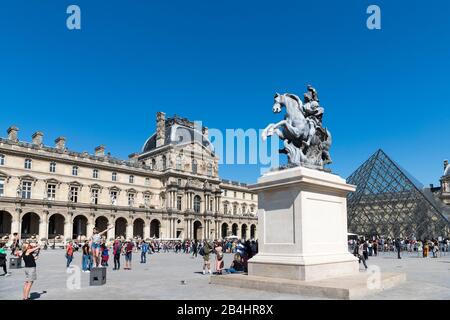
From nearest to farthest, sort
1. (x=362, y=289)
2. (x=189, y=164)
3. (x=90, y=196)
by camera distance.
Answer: (x=362, y=289) → (x=90, y=196) → (x=189, y=164)

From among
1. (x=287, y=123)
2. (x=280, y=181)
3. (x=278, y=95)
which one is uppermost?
(x=278, y=95)

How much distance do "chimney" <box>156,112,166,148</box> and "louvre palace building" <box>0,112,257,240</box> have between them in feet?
0.57

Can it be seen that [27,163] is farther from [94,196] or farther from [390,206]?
[390,206]

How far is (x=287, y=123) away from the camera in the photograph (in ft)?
32.8

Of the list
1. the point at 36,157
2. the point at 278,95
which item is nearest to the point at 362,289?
the point at 278,95

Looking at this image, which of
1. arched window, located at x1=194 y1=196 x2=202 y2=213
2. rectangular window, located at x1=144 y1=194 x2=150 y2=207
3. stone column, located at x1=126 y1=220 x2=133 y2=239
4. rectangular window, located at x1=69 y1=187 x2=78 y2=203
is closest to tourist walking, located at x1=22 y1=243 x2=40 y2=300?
rectangular window, located at x1=69 y1=187 x2=78 y2=203

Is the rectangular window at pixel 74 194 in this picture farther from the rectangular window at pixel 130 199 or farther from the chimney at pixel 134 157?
the chimney at pixel 134 157

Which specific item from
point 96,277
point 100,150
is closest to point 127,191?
point 100,150

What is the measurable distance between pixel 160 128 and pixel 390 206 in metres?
39.8

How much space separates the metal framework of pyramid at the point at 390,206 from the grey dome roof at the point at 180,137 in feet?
101

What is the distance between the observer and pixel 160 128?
6994 centimetres

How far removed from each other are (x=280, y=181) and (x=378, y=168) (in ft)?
145

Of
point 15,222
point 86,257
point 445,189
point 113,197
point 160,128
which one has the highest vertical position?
point 160,128
